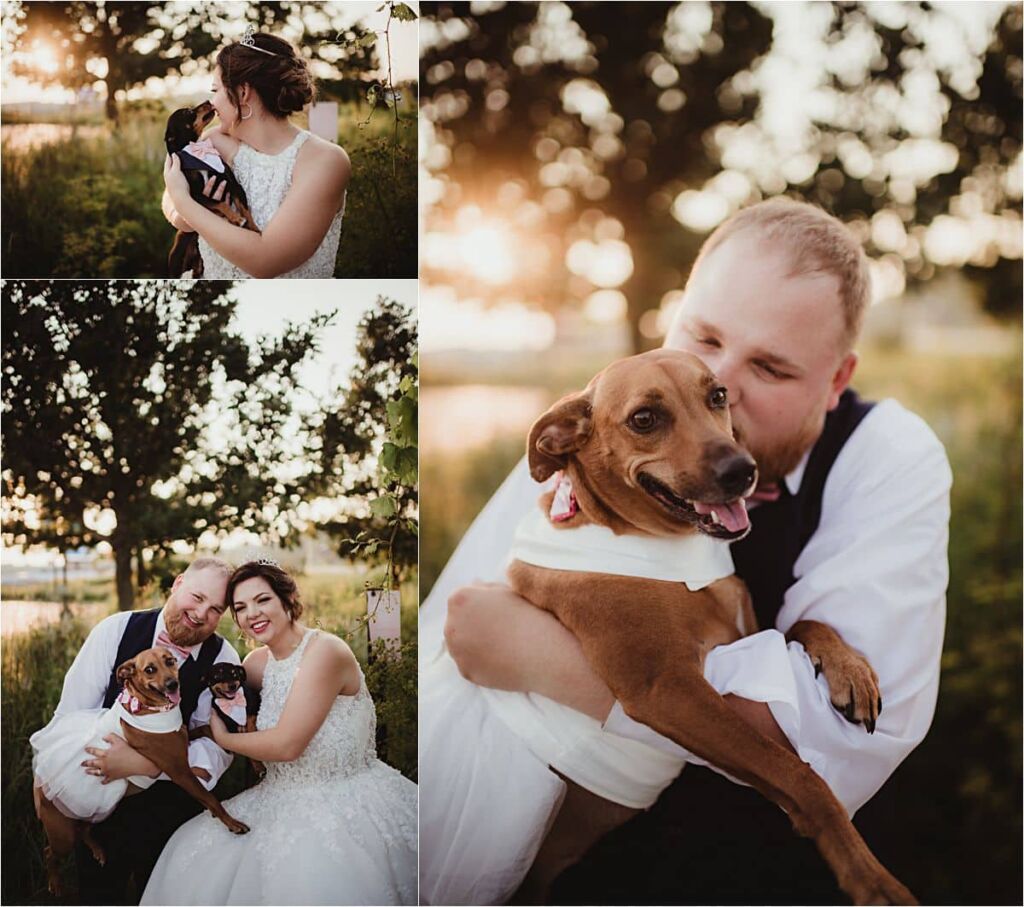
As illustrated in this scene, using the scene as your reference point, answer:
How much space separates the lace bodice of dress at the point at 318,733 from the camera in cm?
293

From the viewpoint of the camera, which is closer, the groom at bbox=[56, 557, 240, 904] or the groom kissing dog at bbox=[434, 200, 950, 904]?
the groom kissing dog at bbox=[434, 200, 950, 904]

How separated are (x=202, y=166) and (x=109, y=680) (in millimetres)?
1455

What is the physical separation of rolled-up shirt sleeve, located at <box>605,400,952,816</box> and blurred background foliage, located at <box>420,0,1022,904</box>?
24 centimetres

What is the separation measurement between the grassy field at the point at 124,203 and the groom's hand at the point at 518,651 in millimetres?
997

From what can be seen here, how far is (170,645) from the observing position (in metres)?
2.95

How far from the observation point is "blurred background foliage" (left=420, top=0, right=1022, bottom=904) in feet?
10.1

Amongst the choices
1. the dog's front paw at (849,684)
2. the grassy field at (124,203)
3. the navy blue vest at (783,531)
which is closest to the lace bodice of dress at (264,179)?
the grassy field at (124,203)

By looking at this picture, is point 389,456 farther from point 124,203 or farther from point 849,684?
point 849,684

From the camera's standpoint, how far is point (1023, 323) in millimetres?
3131

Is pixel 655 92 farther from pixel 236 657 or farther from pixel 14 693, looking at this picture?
pixel 14 693

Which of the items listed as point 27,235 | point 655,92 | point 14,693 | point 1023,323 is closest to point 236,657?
point 14,693

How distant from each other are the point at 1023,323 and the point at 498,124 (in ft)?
5.42

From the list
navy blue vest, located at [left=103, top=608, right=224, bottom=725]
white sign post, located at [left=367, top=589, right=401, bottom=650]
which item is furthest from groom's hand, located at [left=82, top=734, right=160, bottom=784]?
white sign post, located at [left=367, top=589, right=401, bottom=650]

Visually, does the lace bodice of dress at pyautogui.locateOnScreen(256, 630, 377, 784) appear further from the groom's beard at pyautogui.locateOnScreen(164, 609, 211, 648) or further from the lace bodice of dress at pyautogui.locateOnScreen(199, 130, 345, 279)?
the lace bodice of dress at pyautogui.locateOnScreen(199, 130, 345, 279)
